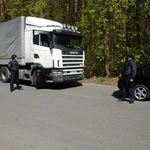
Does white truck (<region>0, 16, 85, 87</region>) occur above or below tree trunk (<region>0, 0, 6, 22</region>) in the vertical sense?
below

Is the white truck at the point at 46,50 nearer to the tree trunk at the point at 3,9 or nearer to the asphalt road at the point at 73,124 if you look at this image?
the asphalt road at the point at 73,124

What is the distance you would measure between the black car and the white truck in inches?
124

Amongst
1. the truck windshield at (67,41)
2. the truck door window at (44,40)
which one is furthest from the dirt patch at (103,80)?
the truck door window at (44,40)

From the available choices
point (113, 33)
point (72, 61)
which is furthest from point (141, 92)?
point (113, 33)

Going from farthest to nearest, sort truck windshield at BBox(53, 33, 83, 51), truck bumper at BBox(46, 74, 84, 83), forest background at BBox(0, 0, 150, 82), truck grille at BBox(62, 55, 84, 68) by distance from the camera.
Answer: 1. forest background at BBox(0, 0, 150, 82)
2. truck grille at BBox(62, 55, 84, 68)
3. truck windshield at BBox(53, 33, 83, 51)
4. truck bumper at BBox(46, 74, 84, 83)

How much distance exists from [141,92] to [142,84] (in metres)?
0.29

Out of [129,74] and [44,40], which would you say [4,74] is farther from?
[129,74]

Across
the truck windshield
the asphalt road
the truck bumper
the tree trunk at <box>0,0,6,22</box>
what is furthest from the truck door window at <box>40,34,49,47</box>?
the tree trunk at <box>0,0,6,22</box>

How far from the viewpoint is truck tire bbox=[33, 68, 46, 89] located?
9938 millimetres

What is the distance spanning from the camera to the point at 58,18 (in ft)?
63.6

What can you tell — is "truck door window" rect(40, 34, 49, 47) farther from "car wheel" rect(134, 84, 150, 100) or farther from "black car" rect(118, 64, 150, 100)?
"car wheel" rect(134, 84, 150, 100)

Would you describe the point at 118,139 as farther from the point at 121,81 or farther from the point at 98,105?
the point at 121,81

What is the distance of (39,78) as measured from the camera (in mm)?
10016

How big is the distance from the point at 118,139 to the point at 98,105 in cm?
277
